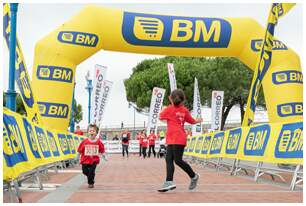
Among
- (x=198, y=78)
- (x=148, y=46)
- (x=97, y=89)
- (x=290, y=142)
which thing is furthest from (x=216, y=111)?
(x=198, y=78)

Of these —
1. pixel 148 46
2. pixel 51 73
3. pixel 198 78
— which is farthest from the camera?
pixel 198 78

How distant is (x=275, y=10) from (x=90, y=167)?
8.08 meters

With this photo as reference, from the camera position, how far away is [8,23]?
12953mm

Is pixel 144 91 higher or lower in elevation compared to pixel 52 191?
higher

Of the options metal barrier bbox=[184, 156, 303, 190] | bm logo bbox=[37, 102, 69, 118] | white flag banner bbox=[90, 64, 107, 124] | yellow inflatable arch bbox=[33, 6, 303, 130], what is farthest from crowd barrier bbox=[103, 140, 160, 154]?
bm logo bbox=[37, 102, 69, 118]

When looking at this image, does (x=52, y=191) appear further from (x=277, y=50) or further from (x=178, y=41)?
(x=277, y=50)

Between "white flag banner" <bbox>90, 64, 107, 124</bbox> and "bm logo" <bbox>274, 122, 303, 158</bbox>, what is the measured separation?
12.3m

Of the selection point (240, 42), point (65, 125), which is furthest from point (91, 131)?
point (240, 42)

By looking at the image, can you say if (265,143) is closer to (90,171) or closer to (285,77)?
(90,171)

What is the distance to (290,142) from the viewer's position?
894 centimetres

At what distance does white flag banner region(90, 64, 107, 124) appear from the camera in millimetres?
20562

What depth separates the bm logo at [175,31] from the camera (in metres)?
16.1

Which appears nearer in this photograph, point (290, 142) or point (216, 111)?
point (290, 142)

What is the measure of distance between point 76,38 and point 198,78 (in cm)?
3348
